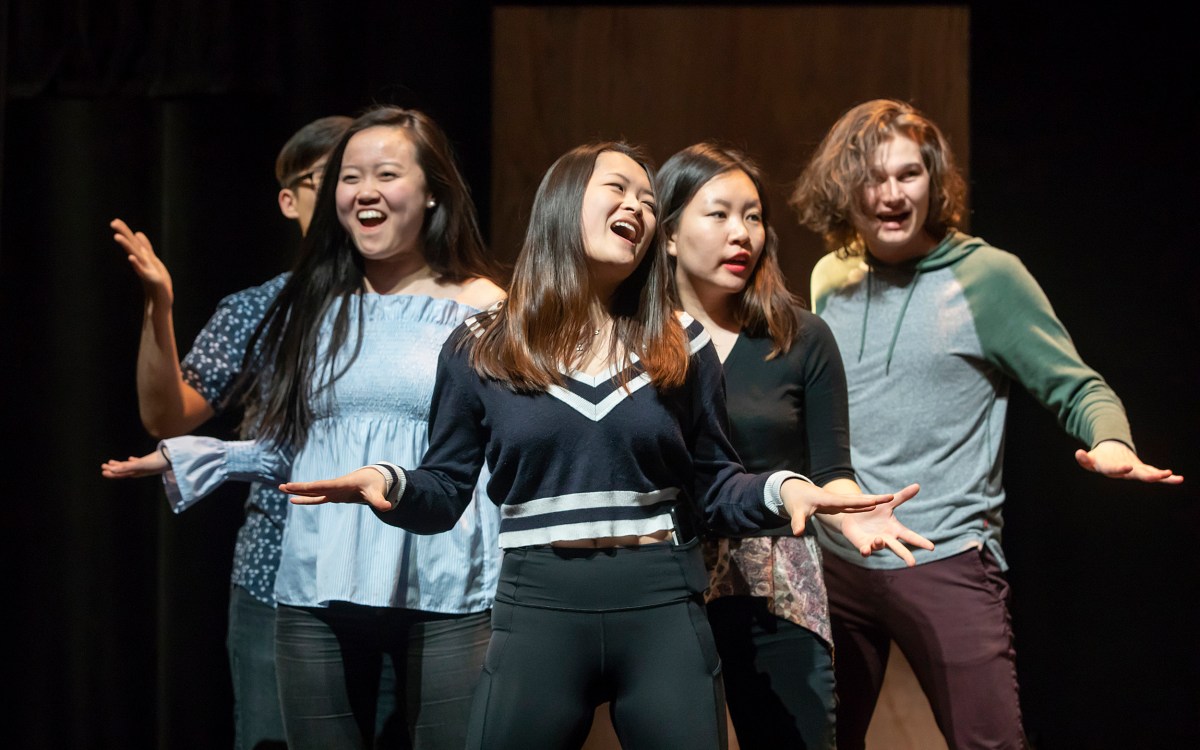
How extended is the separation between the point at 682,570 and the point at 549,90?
1810 mm

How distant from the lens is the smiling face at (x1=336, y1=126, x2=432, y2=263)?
6.80 ft

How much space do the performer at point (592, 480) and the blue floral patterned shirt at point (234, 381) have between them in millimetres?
687

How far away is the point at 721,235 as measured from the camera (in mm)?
2021

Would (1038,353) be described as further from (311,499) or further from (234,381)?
(234,381)

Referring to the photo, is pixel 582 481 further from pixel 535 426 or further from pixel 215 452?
pixel 215 452

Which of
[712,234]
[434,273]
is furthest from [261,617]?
[712,234]

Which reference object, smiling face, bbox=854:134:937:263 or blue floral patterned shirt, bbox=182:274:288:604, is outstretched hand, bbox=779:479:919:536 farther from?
blue floral patterned shirt, bbox=182:274:288:604

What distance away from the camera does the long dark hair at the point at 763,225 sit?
6.70ft

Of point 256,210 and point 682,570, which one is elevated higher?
point 256,210

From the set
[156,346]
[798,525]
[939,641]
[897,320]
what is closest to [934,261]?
[897,320]

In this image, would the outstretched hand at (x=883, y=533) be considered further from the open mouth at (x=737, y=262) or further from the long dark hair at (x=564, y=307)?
the open mouth at (x=737, y=262)

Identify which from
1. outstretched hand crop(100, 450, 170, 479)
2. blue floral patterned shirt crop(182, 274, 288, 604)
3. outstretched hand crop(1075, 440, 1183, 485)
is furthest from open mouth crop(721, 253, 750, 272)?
outstretched hand crop(100, 450, 170, 479)

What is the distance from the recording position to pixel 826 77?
10.2 ft

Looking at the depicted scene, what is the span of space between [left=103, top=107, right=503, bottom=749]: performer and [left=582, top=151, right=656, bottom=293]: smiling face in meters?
0.39
